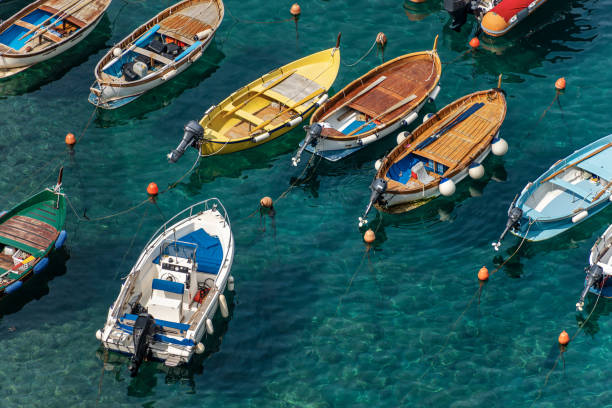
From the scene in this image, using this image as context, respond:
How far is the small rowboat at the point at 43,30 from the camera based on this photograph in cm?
6206

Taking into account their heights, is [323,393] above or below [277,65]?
below

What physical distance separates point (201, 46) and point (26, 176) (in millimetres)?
14354

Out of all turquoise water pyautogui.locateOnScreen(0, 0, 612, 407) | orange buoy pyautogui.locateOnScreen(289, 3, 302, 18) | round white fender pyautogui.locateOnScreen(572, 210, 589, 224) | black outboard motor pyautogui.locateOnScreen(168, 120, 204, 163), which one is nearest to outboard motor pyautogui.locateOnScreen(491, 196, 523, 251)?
turquoise water pyautogui.locateOnScreen(0, 0, 612, 407)

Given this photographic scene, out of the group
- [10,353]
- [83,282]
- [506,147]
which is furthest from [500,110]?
[10,353]

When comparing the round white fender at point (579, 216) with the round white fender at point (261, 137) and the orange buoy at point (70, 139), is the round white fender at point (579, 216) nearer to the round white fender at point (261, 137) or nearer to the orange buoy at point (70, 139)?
the round white fender at point (261, 137)

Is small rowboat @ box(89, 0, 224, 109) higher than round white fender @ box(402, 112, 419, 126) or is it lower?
higher

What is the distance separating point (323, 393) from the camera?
46656 mm

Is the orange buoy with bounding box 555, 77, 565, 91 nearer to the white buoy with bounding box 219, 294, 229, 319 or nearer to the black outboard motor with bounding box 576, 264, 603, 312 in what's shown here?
the black outboard motor with bounding box 576, 264, 603, 312

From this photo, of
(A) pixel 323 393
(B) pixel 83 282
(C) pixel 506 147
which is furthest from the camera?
(C) pixel 506 147

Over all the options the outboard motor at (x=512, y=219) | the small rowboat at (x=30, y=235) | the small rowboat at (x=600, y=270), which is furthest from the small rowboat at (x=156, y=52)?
the small rowboat at (x=600, y=270)

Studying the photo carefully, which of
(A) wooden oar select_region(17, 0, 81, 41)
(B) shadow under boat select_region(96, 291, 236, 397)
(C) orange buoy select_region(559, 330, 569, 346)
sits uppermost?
(A) wooden oar select_region(17, 0, 81, 41)

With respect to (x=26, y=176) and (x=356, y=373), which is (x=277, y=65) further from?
(x=356, y=373)

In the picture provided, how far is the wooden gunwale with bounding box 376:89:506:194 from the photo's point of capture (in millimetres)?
53656

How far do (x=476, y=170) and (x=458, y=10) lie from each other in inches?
568
